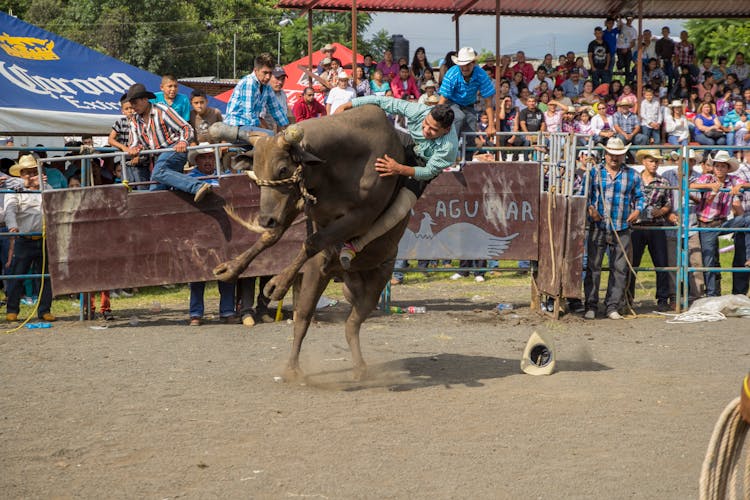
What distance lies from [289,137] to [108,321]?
206 inches

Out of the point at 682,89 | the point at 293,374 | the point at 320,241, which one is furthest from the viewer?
the point at 682,89

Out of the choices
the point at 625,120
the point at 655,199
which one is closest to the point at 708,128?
the point at 625,120

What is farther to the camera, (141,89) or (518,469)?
(141,89)

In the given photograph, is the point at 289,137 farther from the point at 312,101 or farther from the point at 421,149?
the point at 312,101

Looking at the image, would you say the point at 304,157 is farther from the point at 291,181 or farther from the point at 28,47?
the point at 28,47

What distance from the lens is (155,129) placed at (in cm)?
1072

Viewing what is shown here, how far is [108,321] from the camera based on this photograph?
1098 cm

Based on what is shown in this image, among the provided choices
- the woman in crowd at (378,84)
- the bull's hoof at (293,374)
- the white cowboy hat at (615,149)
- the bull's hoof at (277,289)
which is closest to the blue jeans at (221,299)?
the bull's hoof at (293,374)

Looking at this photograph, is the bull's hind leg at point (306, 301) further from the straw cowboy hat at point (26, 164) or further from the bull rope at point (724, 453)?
the bull rope at point (724, 453)

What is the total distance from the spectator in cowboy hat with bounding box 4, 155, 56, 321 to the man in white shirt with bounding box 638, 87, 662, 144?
12203 mm

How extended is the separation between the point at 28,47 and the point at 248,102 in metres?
6.41

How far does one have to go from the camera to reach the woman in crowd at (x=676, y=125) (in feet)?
61.2

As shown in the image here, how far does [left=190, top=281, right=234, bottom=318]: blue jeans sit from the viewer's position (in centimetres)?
1089

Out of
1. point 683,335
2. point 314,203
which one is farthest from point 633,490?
point 683,335
